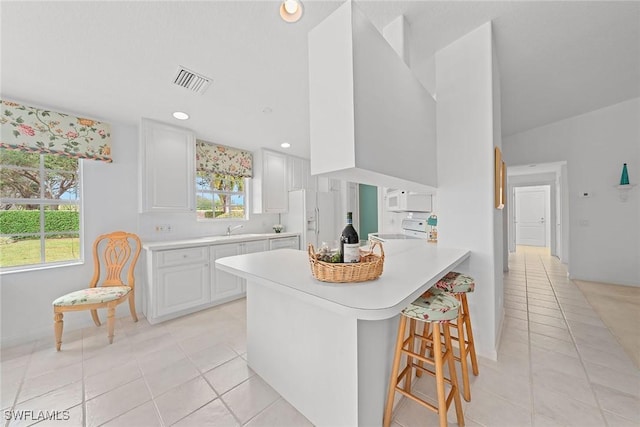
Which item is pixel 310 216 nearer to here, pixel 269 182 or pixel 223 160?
pixel 269 182

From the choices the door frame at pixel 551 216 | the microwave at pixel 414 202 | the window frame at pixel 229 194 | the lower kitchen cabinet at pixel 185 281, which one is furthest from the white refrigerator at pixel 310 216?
the door frame at pixel 551 216

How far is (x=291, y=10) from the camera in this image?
151cm

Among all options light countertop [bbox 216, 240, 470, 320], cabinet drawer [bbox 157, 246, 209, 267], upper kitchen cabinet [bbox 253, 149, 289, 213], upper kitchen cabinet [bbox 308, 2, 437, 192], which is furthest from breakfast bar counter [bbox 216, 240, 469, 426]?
upper kitchen cabinet [bbox 253, 149, 289, 213]

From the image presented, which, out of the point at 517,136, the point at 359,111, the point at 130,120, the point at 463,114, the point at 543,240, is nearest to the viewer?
the point at 359,111

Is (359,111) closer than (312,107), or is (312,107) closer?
(359,111)

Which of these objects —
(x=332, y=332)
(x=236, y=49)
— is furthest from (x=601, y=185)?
(x=236, y=49)

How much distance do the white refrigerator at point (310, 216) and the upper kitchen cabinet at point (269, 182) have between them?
216mm

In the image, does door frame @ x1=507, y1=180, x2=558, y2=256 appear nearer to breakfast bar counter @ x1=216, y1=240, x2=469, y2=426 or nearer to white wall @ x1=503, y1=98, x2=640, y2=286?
white wall @ x1=503, y1=98, x2=640, y2=286

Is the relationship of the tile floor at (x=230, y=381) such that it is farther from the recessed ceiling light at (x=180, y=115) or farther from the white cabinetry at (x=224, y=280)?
the recessed ceiling light at (x=180, y=115)

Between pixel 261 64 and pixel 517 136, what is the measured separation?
4.75 meters

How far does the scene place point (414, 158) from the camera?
1.70 metres

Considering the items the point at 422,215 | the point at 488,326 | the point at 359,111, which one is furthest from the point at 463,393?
the point at 422,215

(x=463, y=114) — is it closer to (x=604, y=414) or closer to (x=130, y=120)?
(x=604, y=414)

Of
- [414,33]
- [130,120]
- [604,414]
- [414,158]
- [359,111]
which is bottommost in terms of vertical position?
[604,414]
